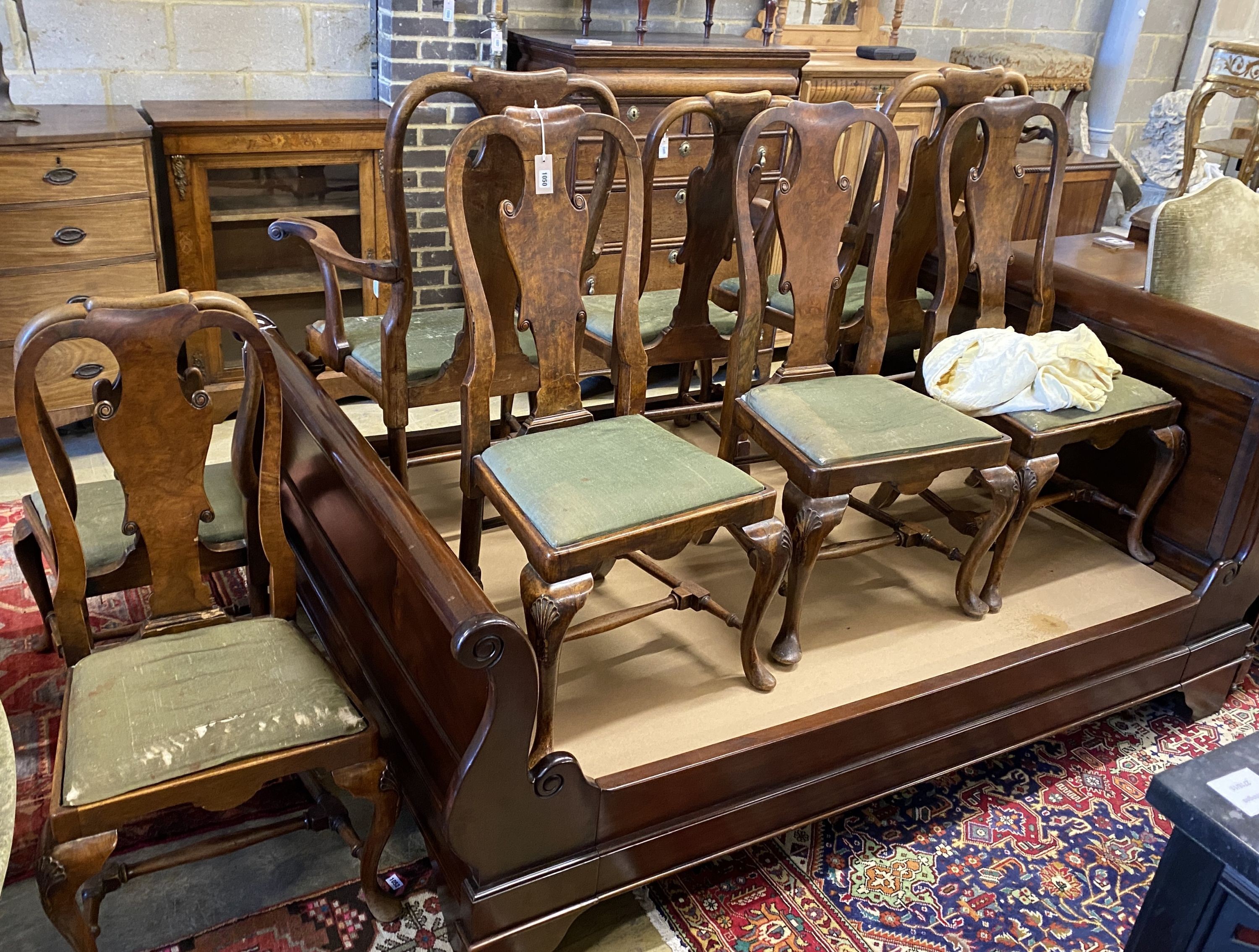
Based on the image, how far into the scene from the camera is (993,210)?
2635 millimetres

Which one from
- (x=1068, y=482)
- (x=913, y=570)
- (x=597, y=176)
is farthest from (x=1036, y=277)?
(x=597, y=176)

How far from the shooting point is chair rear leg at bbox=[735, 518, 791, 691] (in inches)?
76.8

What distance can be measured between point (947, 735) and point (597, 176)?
1400 millimetres

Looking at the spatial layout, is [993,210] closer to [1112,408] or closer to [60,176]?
[1112,408]

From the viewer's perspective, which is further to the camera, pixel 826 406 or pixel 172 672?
pixel 826 406

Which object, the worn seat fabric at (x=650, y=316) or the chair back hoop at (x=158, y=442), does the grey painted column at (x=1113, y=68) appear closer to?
the worn seat fabric at (x=650, y=316)

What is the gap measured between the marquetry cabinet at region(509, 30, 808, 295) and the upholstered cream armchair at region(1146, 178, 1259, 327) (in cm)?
129

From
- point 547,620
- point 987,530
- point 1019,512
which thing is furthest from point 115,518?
point 1019,512

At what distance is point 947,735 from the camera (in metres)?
2.10

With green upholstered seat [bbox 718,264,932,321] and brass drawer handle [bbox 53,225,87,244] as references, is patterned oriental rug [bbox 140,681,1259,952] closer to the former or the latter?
green upholstered seat [bbox 718,264,932,321]

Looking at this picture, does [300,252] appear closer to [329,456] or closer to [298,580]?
[298,580]

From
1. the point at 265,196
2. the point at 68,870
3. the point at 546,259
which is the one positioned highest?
the point at 546,259

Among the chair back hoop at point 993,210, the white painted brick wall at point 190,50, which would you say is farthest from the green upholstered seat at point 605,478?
the white painted brick wall at point 190,50

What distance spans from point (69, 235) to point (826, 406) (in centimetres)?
221
